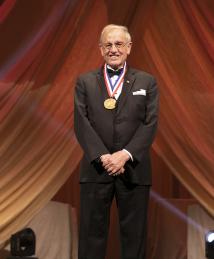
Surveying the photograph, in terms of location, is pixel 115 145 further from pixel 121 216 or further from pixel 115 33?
pixel 115 33

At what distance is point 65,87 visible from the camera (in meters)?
3.29

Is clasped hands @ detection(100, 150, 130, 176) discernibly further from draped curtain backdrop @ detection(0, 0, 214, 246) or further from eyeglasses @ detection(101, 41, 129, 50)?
draped curtain backdrop @ detection(0, 0, 214, 246)

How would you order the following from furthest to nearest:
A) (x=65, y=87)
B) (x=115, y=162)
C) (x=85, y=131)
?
(x=65, y=87)
(x=85, y=131)
(x=115, y=162)

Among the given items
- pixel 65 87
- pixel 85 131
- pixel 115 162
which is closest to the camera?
pixel 115 162

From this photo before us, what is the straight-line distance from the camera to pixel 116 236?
436 centimetres

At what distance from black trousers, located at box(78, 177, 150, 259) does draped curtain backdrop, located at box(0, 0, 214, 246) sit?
72 centimetres

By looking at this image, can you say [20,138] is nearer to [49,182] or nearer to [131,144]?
[49,182]

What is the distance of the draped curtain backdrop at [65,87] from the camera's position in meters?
3.23

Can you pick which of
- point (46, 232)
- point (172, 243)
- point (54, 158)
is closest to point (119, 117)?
point (54, 158)

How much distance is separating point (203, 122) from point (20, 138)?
37.6 inches

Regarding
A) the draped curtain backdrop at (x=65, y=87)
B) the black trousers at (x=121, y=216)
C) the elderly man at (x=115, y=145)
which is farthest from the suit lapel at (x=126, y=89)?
the draped curtain backdrop at (x=65, y=87)

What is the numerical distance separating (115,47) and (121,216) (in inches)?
28.0

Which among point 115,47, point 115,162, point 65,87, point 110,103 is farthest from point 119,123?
point 65,87

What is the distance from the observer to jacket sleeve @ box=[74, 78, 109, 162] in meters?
2.56
